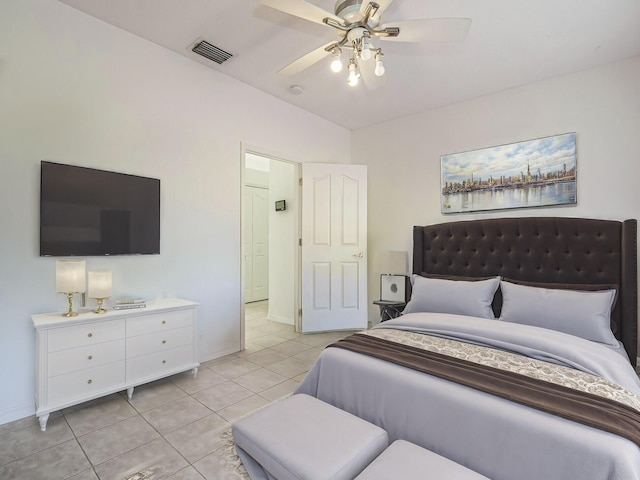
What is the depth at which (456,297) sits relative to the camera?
9.37ft

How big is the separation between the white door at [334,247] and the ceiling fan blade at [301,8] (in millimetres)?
2411

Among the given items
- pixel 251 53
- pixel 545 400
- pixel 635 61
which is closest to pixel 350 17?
pixel 251 53

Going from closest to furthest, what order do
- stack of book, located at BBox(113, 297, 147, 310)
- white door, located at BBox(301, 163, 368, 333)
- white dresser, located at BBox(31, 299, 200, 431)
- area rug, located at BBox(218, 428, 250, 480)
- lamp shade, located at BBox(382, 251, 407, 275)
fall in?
1. area rug, located at BBox(218, 428, 250, 480)
2. white dresser, located at BBox(31, 299, 200, 431)
3. stack of book, located at BBox(113, 297, 147, 310)
4. lamp shade, located at BBox(382, 251, 407, 275)
5. white door, located at BBox(301, 163, 368, 333)

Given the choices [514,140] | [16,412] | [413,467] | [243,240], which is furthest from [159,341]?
[514,140]

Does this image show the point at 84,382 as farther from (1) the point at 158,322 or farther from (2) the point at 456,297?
(2) the point at 456,297

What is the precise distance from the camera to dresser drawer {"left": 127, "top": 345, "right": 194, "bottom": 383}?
96.4 inches

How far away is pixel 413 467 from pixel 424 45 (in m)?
2.99

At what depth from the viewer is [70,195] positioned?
2357 millimetres

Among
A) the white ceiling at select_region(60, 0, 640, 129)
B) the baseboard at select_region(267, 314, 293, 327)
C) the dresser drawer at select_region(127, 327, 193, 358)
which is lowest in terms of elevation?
the baseboard at select_region(267, 314, 293, 327)

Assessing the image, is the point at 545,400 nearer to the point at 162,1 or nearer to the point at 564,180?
the point at 564,180

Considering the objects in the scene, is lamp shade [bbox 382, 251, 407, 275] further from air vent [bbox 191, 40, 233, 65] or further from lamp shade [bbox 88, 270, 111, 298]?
lamp shade [bbox 88, 270, 111, 298]

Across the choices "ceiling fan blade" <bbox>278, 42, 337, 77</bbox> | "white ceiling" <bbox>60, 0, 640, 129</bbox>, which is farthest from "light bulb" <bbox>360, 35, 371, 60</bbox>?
"white ceiling" <bbox>60, 0, 640, 129</bbox>

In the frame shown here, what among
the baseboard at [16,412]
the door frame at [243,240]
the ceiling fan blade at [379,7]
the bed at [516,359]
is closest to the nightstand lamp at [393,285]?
the bed at [516,359]

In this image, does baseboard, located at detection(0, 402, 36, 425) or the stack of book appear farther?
the stack of book
